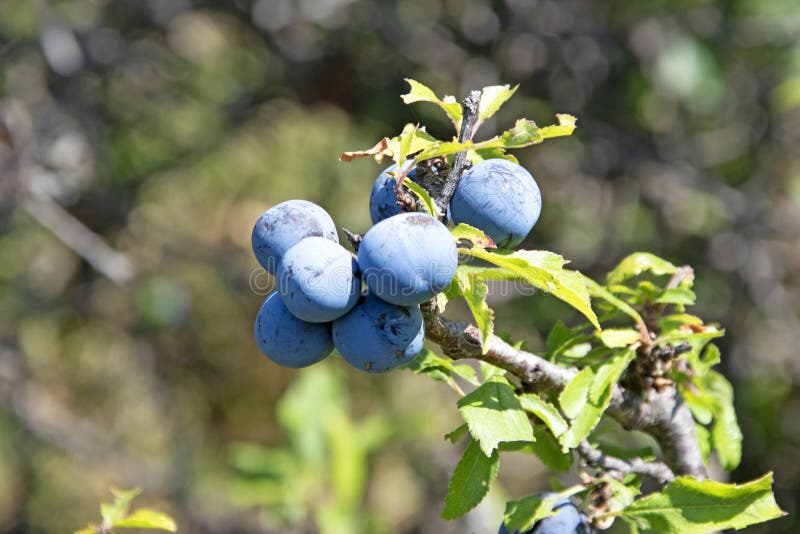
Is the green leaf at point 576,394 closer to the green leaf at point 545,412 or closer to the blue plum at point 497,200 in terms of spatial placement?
the green leaf at point 545,412

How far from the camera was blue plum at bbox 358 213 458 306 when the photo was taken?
92 cm

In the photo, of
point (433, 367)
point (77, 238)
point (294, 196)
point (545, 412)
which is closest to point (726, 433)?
point (545, 412)

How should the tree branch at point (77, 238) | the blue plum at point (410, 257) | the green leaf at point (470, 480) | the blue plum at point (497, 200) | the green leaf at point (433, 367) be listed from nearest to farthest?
the blue plum at point (410, 257) < the blue plum at point (497, 200) < the green leaf at point (470, 480) < the green leaf at point (433, 367) < the tree branch at point (77, 238)

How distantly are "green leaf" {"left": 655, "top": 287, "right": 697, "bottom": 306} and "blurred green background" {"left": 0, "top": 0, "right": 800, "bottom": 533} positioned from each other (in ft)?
5.16

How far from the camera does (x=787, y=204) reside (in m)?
3.26

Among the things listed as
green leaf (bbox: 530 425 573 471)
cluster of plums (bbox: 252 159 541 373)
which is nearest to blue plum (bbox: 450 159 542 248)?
cluster of plums (bbox: 252 159 541 373)

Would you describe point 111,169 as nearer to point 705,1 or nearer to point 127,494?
point 127,494

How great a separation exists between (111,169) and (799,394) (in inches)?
120

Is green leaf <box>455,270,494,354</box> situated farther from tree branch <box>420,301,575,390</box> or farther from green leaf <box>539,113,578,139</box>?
green leaf <box>539,113,578,139</box>

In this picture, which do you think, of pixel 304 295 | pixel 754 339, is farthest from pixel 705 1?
pixel 304 295

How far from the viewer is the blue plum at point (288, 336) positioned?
3.51 feet

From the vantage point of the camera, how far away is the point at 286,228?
41.7 inches

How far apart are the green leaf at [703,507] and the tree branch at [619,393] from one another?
15 cm

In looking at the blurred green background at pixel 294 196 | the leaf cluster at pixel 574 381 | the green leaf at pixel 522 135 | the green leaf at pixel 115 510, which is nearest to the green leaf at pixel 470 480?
the leaf cluster at pixel 574 381
